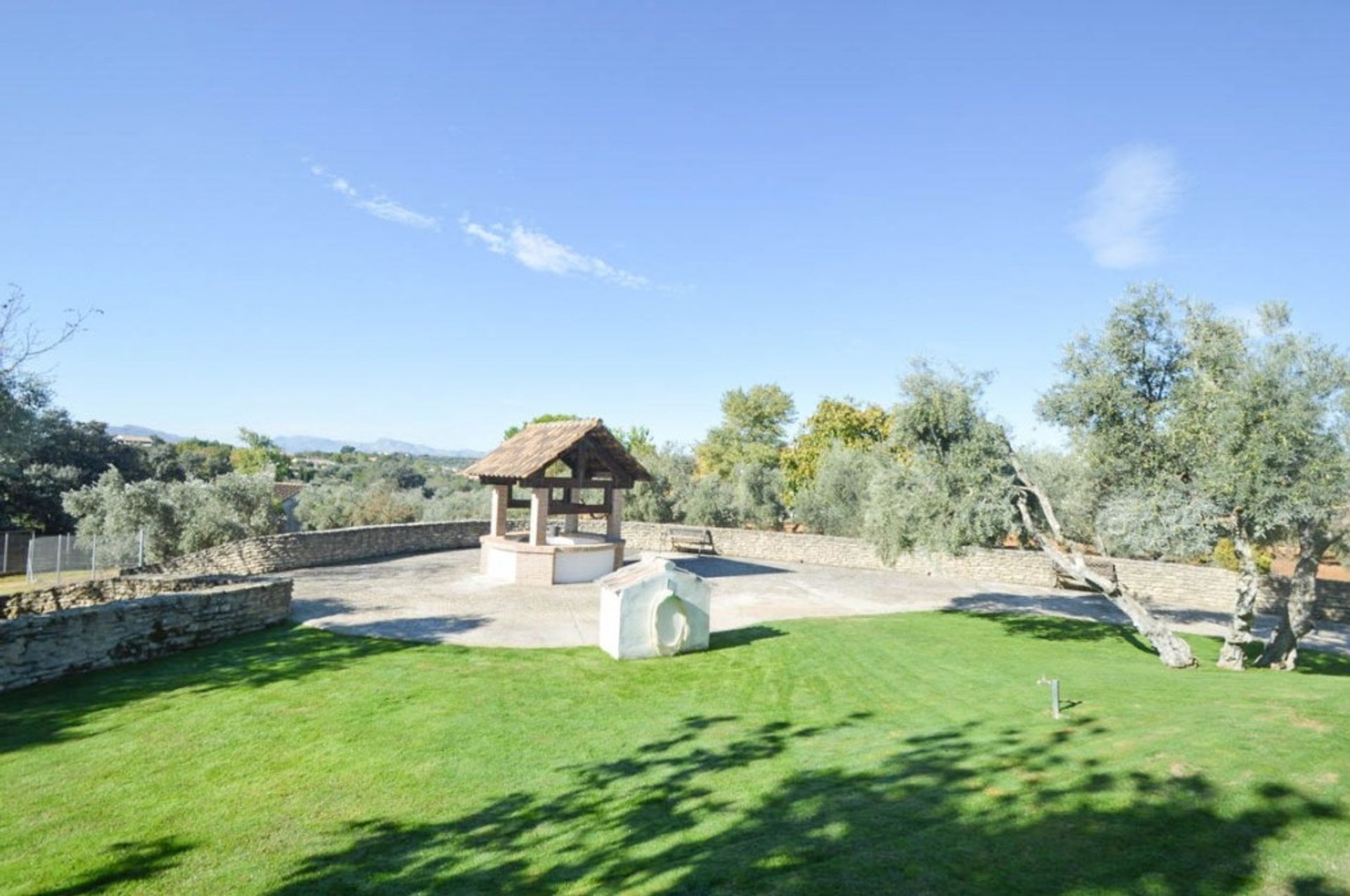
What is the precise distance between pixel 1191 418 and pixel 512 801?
12.3m

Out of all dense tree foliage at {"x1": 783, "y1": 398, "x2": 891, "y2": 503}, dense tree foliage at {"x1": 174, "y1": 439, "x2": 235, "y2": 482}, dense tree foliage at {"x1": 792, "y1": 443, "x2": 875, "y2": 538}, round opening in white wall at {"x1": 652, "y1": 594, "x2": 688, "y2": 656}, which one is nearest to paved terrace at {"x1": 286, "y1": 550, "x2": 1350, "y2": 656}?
round opening in white wall at {"x1": 652, "y1": 594, "x2": 688, "y2": 656}

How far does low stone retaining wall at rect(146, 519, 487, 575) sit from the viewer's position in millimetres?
17609

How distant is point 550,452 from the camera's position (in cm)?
1803

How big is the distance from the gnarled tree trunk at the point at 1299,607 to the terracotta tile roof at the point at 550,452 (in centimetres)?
1420

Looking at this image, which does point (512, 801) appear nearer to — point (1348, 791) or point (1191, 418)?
point (1348, 791)

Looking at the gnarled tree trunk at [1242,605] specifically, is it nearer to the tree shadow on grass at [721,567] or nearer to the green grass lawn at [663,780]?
the green grass lawn at [663,780]

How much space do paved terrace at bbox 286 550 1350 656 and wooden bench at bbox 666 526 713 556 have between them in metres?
2.75

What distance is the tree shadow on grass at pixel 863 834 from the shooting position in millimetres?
4273

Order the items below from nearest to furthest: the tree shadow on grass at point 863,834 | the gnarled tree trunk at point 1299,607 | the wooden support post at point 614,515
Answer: the tree shadow on grass at point 863,834 → the gnarled tree trunk at point 1299,607 → the wooden support post at point 614,515

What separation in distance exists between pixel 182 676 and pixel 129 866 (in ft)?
18.3

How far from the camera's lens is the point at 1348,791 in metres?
5.02

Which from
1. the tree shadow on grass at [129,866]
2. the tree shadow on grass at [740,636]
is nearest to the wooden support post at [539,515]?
the tree shadow on grass at [740,636]

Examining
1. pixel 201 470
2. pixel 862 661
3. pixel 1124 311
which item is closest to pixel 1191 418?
pixel 1124 311

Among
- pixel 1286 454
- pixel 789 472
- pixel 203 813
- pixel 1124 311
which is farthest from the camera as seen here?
pixel 789 472
